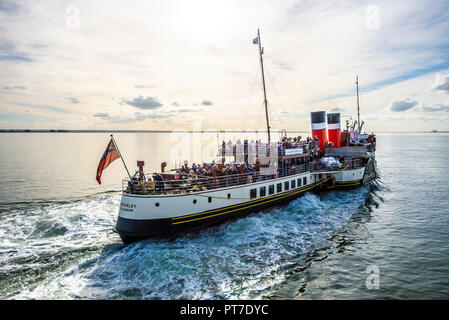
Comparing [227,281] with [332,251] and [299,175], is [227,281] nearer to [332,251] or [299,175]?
[332,251]

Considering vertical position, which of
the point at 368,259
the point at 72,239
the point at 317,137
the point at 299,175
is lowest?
the point at 368,259

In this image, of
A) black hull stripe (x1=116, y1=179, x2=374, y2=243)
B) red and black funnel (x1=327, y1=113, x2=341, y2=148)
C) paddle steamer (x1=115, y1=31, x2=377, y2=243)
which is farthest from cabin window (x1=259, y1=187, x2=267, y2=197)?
red and black funnel (x1=327, y1=113, x2=341, y2=148)

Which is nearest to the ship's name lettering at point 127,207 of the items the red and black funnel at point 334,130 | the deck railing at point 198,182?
the deck railing at point 198,182

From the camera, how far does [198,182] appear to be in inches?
709

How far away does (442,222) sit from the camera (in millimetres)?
20172

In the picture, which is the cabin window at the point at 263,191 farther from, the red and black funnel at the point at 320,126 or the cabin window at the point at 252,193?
the red and black funnel at the point at 320,126

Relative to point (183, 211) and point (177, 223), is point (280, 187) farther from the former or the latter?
point (177, 223)

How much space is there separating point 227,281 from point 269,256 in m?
3.51

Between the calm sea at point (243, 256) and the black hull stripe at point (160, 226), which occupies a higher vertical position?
the black hull stripe at point (160, 226)

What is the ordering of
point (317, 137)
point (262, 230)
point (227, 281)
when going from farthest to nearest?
1. point (317, 137)
2. point (262, 230)
3. point (227, 281)

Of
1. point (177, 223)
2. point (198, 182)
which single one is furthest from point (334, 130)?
point (177, 223)

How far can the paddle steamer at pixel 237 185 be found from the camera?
51.2 ft
